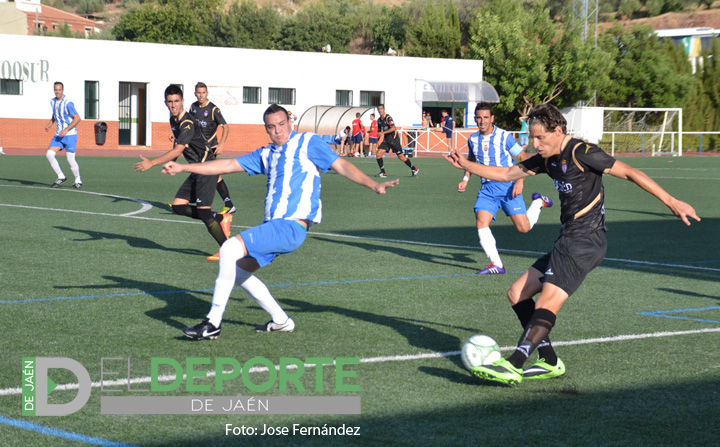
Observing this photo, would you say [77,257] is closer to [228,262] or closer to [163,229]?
[163,229]

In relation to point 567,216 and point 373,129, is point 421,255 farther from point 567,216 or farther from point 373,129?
point 373,129

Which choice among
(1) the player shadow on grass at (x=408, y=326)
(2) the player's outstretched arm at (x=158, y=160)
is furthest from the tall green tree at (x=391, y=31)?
(1) the player shadow on grass at (x=408, y=326)

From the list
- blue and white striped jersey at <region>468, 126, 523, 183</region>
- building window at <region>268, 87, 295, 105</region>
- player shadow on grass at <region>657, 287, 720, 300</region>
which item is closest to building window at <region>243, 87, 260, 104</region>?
building window at <region>268, 87, 295, 105</region>

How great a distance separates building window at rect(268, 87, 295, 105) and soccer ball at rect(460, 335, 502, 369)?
42644 millimetres

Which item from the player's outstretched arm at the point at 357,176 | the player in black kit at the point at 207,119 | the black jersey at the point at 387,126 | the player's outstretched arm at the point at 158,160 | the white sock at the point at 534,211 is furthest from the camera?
the black jersey at the point at 387,126

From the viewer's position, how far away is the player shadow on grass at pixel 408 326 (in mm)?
6336

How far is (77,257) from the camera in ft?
33.8

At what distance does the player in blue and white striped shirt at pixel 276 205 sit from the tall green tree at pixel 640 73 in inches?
2003

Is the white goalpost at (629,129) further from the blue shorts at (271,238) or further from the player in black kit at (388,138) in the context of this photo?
the blue shorts at (271,238)

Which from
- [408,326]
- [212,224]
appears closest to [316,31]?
[212,224]

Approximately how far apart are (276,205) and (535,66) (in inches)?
1941

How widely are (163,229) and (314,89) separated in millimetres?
35879

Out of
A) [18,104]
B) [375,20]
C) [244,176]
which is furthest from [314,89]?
[375,20]

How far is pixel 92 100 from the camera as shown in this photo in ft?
141
